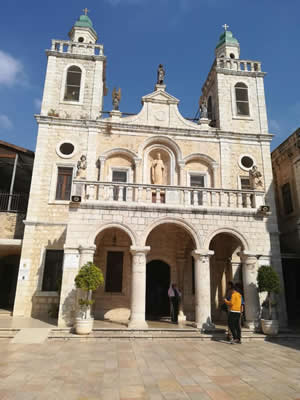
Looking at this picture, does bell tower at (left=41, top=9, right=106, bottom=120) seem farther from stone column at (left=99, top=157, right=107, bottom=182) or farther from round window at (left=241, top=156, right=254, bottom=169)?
round window at (left=241, top=156, right=254, bottom=169)

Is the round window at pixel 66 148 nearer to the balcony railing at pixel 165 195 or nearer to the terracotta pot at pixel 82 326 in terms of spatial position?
the balcony railing at pixel 165 195

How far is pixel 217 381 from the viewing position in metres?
5.95

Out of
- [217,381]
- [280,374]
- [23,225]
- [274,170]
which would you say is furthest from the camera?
[274,170]

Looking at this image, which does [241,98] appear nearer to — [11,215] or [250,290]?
[250,290]

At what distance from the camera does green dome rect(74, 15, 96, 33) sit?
2052 centimetres

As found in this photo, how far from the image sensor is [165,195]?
41.8ft

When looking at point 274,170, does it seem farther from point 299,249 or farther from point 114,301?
point 114,301

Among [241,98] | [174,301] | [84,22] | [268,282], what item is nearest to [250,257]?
[268,282]

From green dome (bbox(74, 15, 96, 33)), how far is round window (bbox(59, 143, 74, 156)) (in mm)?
10058

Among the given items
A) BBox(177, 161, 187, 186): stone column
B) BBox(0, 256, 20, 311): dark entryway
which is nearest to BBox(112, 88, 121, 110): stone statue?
BBox(177, 161, 187, 186): stone column

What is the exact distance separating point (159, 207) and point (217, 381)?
7.25 meters

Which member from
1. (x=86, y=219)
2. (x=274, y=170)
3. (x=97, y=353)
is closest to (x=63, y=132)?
(x=86, y=219)

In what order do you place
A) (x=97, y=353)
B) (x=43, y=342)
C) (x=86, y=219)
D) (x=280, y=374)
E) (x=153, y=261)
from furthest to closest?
1. (x=153, y=261)
2. (x=86, y=219)
3. (x=43, y=342)
4. (x=97, y=353)
5. (x=280, y=374)

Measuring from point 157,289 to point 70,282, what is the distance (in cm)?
558
